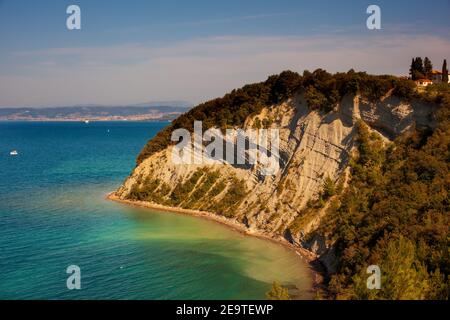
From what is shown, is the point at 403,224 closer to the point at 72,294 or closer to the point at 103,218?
the point at 72,294

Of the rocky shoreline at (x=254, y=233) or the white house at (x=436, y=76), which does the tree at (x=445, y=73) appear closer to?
the white house at (x=436, y=76)

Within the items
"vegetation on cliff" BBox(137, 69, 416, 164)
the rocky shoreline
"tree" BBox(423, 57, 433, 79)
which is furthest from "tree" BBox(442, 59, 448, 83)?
the rocky shoreline

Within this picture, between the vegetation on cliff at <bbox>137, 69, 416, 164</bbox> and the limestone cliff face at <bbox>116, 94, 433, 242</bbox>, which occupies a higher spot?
the vegetation on cliff at <bbox>137, 69, 416, 164</bbox>

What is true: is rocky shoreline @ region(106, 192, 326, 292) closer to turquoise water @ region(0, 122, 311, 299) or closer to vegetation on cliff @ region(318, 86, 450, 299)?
turquoise water @ region(0, 122, 311, 299)

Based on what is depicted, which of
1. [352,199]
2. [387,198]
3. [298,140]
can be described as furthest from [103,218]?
[387,198]

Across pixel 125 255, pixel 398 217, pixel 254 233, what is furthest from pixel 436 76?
pixel 125 255

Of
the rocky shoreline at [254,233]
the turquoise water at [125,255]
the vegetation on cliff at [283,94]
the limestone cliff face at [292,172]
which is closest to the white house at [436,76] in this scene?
the vegetation on cliff at [283,94]
